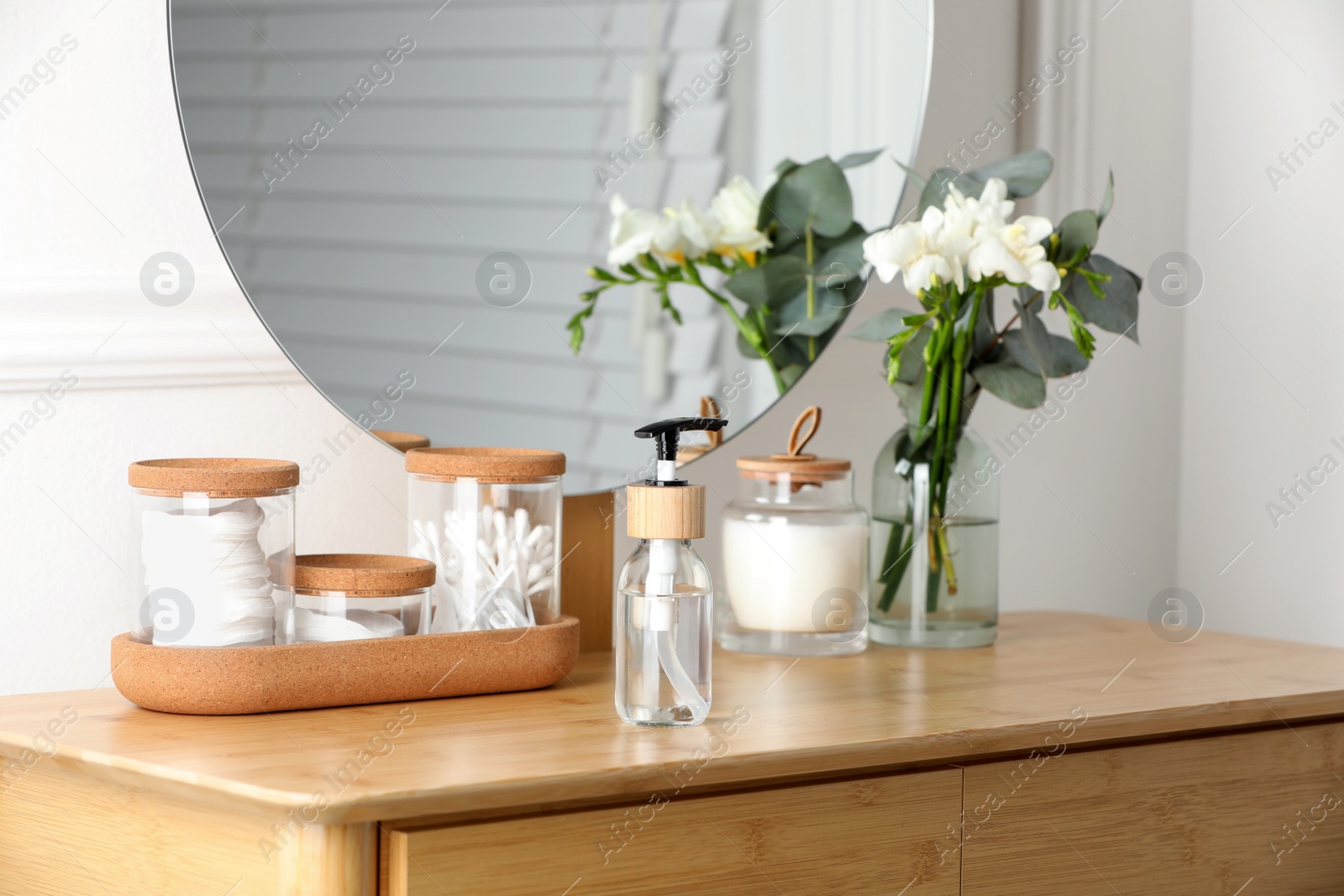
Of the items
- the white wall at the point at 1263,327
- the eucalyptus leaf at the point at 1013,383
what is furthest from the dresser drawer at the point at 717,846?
the white wall at the point at 1263,327

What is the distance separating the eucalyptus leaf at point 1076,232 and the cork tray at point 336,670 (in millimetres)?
595

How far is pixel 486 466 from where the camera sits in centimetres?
113

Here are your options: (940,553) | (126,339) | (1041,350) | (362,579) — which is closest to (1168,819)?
(940,553)

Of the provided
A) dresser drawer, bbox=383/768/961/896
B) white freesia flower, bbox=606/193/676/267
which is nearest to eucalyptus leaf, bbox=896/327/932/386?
white freesia flower, bbox=606/193/676/267

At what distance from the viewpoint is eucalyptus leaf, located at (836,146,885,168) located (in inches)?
57.8

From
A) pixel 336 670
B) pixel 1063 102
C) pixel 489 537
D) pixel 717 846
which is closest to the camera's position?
pixel 717 846

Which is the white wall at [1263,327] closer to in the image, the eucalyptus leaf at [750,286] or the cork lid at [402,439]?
the eucalyptus leaf at [750,286]

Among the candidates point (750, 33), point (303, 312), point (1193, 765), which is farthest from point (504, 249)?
point (1193, 765)

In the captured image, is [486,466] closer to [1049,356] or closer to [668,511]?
[668,511]

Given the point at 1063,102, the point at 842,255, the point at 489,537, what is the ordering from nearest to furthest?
the point at 489,537 → the point at 842,255 → the point at 1063,102

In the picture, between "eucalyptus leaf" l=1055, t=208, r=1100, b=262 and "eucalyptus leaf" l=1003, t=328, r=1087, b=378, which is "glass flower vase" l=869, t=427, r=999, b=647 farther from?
"eucalyptus leaf" l=1055, t=208, r=1100, b=262

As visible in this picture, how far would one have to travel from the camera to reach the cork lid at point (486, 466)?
1.13 meters

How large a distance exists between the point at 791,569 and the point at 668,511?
317 mm

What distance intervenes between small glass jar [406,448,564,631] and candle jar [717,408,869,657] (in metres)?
0.21
